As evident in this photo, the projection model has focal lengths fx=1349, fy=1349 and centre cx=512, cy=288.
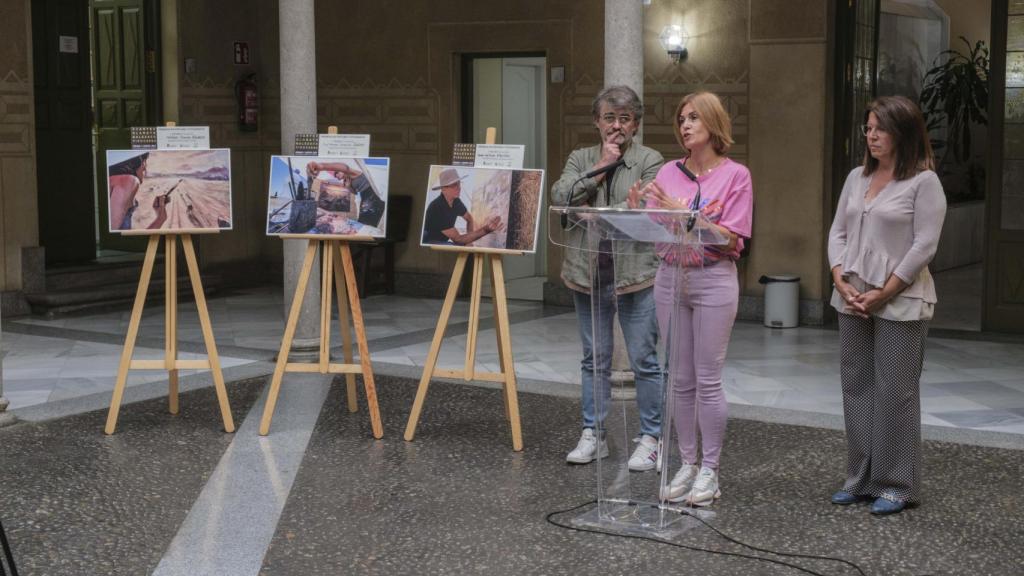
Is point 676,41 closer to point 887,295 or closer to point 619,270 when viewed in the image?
point 619,270

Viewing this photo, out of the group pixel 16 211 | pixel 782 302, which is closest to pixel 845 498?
pixel 782 302

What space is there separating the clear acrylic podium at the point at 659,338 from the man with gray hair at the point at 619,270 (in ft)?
0.09

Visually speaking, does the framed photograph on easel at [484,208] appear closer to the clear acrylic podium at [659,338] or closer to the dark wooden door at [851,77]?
the clear acrylic podium at [659,338]

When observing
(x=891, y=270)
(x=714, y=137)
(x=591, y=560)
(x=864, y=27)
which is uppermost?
(x=864, y=27)

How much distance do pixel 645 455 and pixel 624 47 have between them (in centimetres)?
245

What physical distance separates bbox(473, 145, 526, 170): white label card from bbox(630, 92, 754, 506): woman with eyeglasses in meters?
1.20

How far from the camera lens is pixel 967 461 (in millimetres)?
5684

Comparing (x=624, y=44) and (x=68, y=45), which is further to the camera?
(x=68, y=45)

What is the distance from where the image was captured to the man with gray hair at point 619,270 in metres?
5.32

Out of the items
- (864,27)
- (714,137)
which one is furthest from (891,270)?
(864,27)

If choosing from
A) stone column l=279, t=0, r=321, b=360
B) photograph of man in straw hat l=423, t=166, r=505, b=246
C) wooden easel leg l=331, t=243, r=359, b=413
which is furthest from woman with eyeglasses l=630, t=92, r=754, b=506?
stone column l=279, t=0, r=321, b=360

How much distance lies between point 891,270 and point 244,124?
26.0ft

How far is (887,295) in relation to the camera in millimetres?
4855

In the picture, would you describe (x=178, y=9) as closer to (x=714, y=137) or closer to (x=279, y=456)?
(x=279, y=456)
